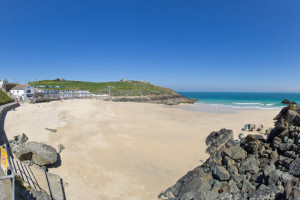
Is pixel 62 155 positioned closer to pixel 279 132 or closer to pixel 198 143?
pixel 198 143

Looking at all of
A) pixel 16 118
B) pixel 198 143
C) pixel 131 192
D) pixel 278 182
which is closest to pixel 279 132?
pixel 278 182

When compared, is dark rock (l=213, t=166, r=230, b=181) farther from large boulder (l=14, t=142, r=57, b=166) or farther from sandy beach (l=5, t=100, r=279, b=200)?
large boulder (l=14, t=142, r=57, b=166)

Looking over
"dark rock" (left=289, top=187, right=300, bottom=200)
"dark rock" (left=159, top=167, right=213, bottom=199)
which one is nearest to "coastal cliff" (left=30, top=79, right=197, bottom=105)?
"dark rock" (left=159, top=167, right=213, bottom=199)

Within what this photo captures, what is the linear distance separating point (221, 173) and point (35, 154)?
9683mm

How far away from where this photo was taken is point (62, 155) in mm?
11406

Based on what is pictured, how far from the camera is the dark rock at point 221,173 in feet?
23.5

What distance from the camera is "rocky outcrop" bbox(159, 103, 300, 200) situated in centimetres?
566

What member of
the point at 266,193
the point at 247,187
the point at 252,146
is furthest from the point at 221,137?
the point at 266,193

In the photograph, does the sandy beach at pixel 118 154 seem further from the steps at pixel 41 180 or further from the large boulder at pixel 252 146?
the large boulder at pixel 252 146

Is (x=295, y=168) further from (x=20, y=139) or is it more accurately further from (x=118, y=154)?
(x=20, y=139)

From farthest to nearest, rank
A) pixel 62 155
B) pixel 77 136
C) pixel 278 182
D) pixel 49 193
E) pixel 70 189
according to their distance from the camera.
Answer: pixel 77 136
pixel 62 155
pixel 70 189
pixel 49 193
pixel 278 182

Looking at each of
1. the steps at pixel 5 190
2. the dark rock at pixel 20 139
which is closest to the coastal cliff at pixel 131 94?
the dark rock at pixel 20 139

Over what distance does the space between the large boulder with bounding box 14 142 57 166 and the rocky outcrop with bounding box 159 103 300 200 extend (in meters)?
6.58

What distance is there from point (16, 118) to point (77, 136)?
7677 mm
